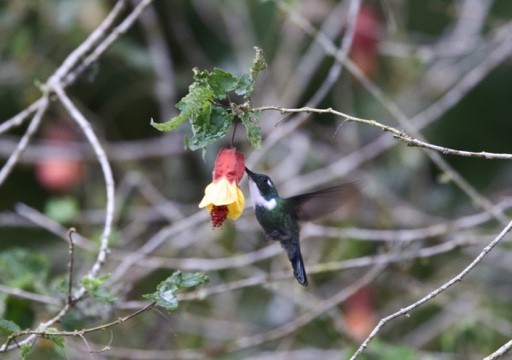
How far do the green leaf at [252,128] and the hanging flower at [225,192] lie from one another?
69 mm

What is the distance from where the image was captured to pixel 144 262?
2234 mm

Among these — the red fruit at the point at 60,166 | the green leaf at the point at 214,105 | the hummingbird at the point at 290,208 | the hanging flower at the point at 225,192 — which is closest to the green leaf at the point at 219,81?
the green leaf at the point at 214,105

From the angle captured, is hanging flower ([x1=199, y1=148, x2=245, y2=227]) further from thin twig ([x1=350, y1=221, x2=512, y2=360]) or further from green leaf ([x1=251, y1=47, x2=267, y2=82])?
thin twig ([x1=350, y1=221, x2=512, y2=360])

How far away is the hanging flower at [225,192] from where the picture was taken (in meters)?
1.18

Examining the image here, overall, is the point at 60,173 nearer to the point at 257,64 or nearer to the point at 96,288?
the point at 96,288

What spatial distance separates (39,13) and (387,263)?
5.61 feet

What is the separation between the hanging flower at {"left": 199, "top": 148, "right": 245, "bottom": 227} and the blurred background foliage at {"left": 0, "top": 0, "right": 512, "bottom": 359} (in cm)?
131

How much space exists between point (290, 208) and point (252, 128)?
36cm

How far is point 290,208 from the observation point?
1.51m

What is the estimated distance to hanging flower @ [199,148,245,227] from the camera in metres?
1.18

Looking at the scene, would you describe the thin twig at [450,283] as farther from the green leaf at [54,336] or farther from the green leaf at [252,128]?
the green leaf at [54,336]

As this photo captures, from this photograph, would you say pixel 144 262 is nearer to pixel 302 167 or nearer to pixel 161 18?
pixel 302 167

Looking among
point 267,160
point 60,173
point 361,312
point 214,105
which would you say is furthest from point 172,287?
point 60,173

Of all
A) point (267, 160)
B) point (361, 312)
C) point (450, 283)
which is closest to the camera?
point (450, 283)
